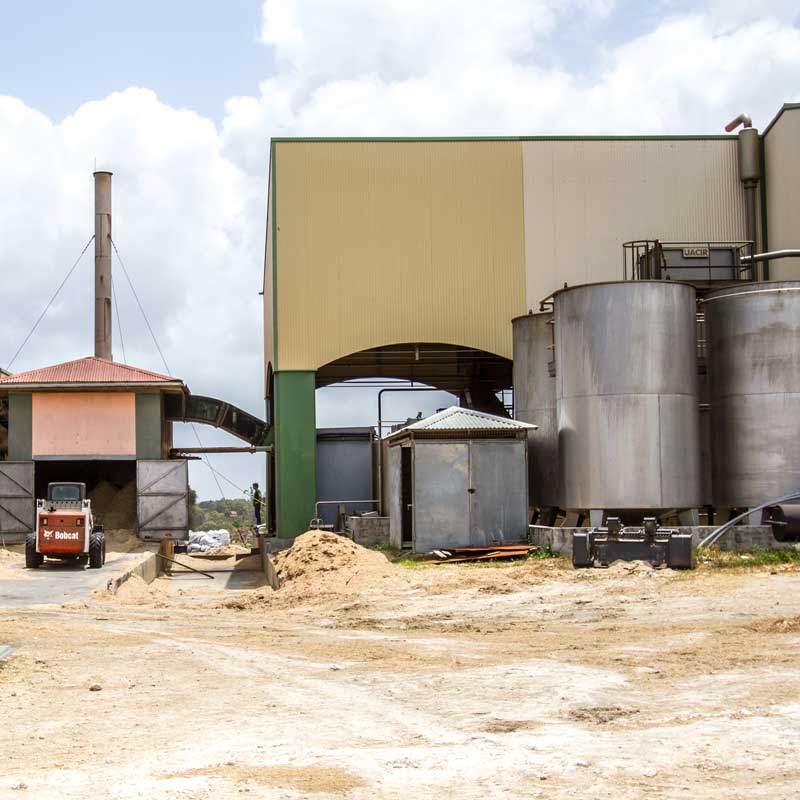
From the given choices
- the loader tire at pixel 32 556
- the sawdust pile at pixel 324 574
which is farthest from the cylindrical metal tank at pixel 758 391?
the loader tire at pixel 32 556

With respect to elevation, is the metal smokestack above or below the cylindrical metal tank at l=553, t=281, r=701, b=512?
above

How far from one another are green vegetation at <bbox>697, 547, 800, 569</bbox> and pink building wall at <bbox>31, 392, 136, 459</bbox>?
21.7 metres

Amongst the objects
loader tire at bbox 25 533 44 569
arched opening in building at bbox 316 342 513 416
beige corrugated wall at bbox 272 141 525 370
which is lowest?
loader tire at bbox 25 533 44 569

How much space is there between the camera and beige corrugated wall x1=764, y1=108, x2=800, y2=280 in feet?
116

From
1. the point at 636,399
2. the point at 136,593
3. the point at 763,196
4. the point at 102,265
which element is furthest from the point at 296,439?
the point at 102,265

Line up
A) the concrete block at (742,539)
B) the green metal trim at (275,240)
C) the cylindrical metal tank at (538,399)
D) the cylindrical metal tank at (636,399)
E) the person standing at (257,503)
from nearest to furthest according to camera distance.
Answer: the concrete block at (742,539), the cylindrical metal tank at (636,399), the cylindrical metal tank at (538,399), the green metal trim at (275,240), the person standing at (257,503)

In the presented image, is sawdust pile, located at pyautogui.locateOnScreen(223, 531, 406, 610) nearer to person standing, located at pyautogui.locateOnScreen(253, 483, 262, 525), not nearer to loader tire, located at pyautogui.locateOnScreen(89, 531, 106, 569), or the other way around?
loader tire, located at pyautogui.locateOnScreen(89, 531, 106, 569)

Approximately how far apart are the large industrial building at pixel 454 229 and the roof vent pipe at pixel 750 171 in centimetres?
6

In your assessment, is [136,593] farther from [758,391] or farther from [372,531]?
[758,391]

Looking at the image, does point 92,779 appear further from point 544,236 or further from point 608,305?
point 544,236

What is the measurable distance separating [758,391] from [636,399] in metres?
2.94

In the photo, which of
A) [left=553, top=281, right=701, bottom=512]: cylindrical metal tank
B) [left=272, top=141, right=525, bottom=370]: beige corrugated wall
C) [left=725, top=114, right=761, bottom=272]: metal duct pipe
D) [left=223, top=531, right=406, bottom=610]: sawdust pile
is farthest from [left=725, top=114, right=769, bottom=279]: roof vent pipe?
[left=223, top=531, right=406, bottom=610]: sawdust pile

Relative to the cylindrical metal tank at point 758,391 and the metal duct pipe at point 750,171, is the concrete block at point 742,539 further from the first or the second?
the metal duct pipe at point 750,171

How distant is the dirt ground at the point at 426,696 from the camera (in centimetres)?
832
